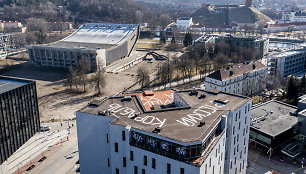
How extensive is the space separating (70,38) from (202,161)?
96.4 meters

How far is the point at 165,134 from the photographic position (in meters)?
24.6

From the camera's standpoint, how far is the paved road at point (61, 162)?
3672 centimetres

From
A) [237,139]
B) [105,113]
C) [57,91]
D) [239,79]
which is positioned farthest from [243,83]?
[57,91]

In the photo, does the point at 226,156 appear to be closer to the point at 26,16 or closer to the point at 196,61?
the point at 196,61

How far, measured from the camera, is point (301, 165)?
37.4 meters

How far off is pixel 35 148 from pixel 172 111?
23627 mm

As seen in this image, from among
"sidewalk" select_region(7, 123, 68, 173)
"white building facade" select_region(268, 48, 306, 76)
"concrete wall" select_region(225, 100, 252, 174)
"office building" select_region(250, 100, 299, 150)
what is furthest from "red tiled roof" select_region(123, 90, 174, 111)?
"white building facade" select_region(268, 48, 306, 76)

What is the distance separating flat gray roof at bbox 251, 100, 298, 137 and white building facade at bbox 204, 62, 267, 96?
9.69 m

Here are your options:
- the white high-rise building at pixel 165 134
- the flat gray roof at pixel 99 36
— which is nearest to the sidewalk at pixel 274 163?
the white high-rise building at pixel 165 134

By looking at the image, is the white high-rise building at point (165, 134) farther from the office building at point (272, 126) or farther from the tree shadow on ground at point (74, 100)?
the tree shadow on ground at point (74, 100)

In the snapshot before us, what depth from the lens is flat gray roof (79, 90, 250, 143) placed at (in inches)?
1000

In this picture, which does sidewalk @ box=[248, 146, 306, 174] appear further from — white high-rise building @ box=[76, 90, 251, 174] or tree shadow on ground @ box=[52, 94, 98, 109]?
tree shadow on ground @ box=[52, 94, 98, 109]

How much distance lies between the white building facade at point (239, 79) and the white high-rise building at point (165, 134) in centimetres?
2240

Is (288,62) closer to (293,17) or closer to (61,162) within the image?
(61,162)
